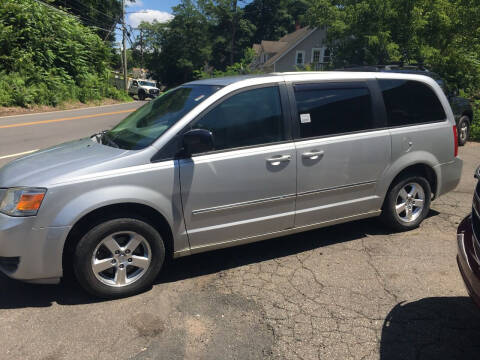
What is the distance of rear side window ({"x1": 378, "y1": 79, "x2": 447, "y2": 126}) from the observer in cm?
440

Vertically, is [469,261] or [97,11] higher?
[97,11]

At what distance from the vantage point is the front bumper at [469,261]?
239 cm

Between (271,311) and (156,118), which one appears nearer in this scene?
(271,311)

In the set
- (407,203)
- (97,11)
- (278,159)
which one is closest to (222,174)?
(278,159)

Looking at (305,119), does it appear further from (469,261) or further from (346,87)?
(469,261)

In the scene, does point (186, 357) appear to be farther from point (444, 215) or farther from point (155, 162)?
point (444, 215)

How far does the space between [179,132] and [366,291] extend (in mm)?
2100

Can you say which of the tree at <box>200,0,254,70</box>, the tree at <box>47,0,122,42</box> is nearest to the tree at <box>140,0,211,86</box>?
the tree at <box>200,0,254,70</box>

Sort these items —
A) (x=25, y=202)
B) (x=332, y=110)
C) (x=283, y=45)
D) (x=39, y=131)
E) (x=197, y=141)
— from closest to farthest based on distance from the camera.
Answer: (x=25, y=202) → (x=197, y=141) → (x=332, y=110) → (x=39, y=131) → (x=283, y=45)

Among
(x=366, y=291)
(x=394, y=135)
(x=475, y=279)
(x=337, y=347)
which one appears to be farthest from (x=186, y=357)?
(x=394, y=135)

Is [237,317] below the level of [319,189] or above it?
below

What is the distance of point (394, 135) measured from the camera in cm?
434

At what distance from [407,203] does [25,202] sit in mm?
3919

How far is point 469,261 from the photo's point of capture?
99.3 inches
